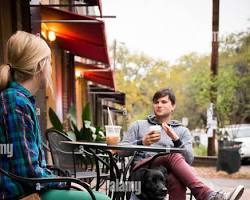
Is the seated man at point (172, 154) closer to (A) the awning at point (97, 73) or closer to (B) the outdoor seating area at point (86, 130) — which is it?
(B) the outdoor seating area at point (86, 130)

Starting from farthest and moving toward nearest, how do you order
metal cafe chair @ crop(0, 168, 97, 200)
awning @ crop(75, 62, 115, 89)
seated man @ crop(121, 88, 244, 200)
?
awning @ crop(75, 62, 115, 89) < seated man @ crop(121, 88, 244, 200) < metal cafe chair @ crop(0, 168, 97, 200)

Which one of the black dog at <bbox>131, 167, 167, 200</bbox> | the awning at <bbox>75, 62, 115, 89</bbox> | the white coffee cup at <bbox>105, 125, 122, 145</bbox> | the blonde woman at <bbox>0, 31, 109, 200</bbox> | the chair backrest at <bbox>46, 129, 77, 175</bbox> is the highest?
the awning at <bbox>75, 62, 115, 89</bbox>

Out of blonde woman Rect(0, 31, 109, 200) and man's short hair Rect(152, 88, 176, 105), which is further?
man's short hair Rect(152, 88, 176, 105)

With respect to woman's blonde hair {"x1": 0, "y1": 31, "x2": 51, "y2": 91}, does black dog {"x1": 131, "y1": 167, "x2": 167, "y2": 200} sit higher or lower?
lower

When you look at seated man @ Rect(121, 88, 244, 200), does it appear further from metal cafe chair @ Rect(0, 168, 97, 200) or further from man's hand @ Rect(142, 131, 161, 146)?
metal cafe chair @ Rect(0, 168, 97, 200)

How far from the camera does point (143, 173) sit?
11.6 feet

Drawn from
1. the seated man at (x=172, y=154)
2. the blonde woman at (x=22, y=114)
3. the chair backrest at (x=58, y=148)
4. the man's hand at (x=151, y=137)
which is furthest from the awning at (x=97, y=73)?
the blonde woman at (x=22, y=114)

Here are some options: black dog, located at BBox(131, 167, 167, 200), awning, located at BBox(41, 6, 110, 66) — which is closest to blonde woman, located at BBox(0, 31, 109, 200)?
black dog, located at BBox(131, 167, 167, 200)

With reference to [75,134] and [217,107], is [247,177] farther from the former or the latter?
[75,134]

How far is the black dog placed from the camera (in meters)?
3.41

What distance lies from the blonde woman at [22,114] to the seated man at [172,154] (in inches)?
50.6

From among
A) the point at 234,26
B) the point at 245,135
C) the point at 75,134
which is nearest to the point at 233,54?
the point at 234,26

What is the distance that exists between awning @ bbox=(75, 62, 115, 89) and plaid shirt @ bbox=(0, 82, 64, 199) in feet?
35.0

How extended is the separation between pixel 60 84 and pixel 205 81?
5742 mm
